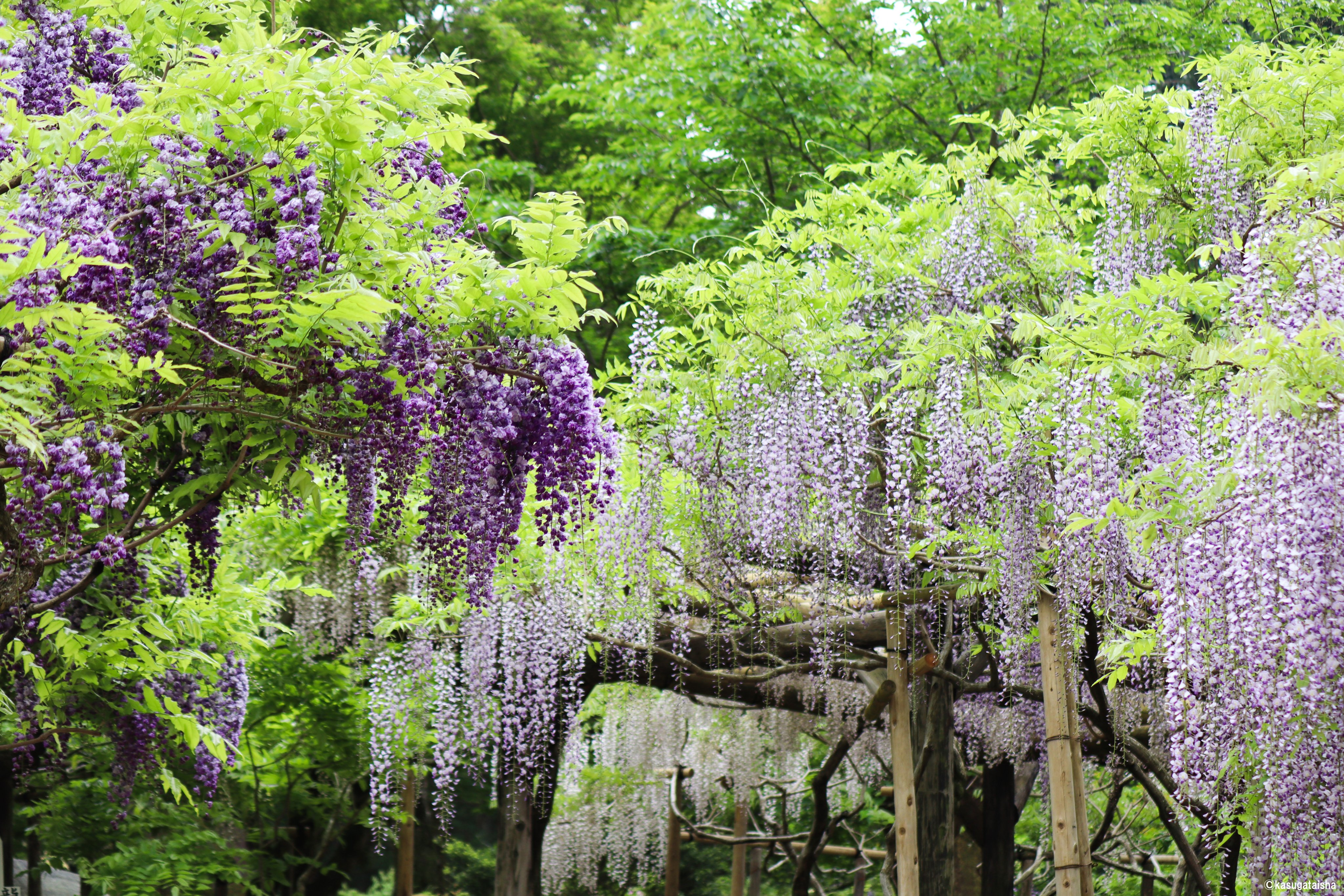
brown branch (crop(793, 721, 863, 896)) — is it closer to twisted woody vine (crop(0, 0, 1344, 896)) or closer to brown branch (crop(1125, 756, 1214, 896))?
twisted woody vine (crop(0, 0, 1344, 896))

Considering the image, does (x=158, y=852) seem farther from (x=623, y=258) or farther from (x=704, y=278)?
(x=623, y=258)

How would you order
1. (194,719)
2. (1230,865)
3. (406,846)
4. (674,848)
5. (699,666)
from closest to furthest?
(194,719)
(1230,865)
(699,666)
(406,846)
(674,848)

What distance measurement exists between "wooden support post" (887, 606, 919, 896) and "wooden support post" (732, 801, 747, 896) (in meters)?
3.94

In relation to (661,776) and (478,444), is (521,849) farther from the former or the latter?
(478,444)

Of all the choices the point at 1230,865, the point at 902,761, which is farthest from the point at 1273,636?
the point at 902,761

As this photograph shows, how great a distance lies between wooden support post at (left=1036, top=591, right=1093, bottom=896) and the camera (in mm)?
5141

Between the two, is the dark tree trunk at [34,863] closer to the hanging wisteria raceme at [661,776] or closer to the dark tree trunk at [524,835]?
the dark tree trunk at [524,835]

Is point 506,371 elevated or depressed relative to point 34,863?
elevated

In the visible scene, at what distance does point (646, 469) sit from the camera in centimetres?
629

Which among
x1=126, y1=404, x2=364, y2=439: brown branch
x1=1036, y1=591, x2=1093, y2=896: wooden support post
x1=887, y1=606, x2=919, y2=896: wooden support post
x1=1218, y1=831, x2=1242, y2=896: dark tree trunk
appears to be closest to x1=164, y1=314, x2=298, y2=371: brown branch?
x1=126, y1=404, x2=364, y2=439: brown branch

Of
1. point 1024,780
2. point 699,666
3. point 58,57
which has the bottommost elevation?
point 1024,780

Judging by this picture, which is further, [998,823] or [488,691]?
[998,823]

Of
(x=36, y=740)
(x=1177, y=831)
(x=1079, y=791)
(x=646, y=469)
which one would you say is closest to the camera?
(x=36, y=740)

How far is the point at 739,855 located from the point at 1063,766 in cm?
571
